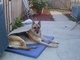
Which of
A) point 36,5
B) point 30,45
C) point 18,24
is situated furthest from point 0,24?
point 36,5

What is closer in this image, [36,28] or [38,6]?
[36,28]

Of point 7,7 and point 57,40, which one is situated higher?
point 7,7

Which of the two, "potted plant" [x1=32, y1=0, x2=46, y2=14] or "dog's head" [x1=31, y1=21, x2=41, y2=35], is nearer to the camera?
"dog's head" [x1=31, y1=21, x2=41, y2=35]

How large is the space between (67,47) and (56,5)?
10543 mm

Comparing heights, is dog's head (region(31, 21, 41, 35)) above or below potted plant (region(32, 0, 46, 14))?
above

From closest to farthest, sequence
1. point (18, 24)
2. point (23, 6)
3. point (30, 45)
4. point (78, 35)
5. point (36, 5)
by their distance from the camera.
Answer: point (30, 45), point (78, 35), point (18, 24), point (23, 6), point (36, 5)

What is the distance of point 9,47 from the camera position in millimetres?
5086

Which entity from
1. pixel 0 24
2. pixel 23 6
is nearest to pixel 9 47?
pixel 0 24

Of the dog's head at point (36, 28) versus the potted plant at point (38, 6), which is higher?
the dog's head at point (36, 28)

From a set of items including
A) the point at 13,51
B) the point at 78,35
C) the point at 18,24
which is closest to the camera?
the point at 13,51

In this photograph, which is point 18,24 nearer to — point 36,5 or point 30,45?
point 30,45

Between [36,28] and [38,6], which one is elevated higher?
[36,28]

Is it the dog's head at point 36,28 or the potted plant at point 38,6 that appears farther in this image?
the potted plant at point 38,6

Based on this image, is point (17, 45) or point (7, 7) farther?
point (7, 7)
